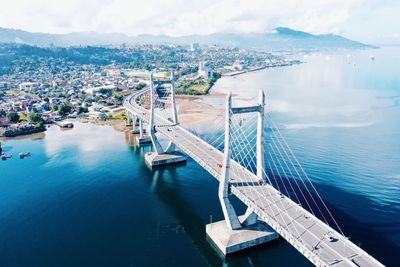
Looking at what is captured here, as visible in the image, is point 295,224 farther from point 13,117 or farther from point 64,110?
point 64,110

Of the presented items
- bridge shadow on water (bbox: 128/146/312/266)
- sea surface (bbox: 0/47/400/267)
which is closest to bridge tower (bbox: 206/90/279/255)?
bridge shadow on water (bbox: 128/146/312/266)

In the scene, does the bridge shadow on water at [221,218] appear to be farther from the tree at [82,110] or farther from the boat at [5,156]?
the tree at [82,110]

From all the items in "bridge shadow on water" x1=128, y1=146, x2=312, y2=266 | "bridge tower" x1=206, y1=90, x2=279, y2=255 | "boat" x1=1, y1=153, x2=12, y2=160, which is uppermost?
"bridge tower" x1=206, y1=90, x2=279, y2=255

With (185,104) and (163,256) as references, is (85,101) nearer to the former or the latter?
(185,104)

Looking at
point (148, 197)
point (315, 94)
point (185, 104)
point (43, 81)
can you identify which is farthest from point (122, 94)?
point (148, 197)

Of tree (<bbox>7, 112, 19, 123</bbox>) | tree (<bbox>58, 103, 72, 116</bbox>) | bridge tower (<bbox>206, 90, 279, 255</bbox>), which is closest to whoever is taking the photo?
bridge tower (<bbox>206, 90, 279, 255</bbox>)

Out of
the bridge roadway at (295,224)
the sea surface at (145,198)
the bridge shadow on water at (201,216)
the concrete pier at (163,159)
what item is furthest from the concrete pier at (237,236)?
the concrete pier at (163,159)

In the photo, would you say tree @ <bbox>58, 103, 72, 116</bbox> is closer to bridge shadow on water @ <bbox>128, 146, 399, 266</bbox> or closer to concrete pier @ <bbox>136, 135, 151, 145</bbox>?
concrete pier @ <bbox>136, 135, 151, 145</bbox>
